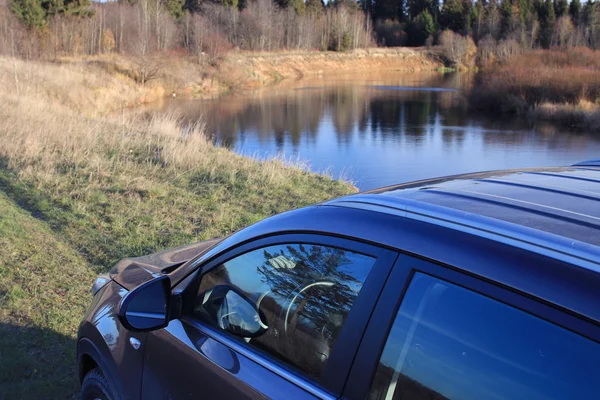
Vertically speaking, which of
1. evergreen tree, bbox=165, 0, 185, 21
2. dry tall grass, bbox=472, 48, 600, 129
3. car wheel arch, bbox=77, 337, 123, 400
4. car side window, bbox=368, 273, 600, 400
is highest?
evergreen tree, bbox=165, 0, 185, 21

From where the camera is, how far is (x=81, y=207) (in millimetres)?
7695

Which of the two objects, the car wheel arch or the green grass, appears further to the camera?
the green grass

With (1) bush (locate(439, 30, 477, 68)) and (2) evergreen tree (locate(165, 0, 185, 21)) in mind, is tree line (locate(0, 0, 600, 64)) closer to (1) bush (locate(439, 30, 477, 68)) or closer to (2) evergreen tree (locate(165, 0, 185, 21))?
(2) evergreen tree (locate(165, 0, 185, 21))

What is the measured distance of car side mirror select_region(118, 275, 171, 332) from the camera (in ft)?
7.38

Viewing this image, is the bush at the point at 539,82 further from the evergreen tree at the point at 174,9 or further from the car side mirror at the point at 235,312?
the evergreen tree at the point at 174,9

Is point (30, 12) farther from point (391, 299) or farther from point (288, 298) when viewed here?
point (391, 299)

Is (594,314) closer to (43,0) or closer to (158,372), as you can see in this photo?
(158,372)

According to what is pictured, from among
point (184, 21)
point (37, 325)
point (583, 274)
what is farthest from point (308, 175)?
point (184, 21)

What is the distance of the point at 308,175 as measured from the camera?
11602 mm

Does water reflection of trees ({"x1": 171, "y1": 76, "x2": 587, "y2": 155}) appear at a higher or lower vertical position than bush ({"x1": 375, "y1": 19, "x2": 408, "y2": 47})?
lower

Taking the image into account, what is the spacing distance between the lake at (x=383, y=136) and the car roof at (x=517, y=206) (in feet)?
37.8

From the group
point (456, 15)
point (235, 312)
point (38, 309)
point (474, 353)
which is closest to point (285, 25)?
point (456, 15)

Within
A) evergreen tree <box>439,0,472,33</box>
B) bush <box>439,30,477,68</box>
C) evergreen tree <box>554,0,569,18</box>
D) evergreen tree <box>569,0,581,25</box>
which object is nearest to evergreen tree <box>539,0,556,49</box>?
evergreen tree <box>554,0,569,18</box>

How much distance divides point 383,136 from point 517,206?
72.5 feet
